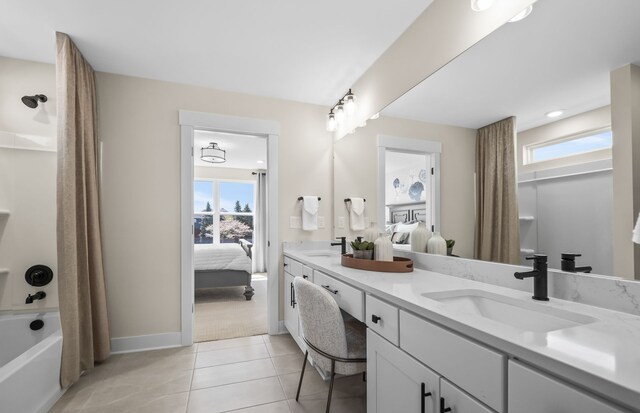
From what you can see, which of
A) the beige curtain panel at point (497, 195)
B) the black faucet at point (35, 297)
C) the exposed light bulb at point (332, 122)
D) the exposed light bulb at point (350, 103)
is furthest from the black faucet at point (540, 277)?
the black faucet at point (35, 297)

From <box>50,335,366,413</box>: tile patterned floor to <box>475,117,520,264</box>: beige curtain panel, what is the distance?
1.21m

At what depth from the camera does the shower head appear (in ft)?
7.57

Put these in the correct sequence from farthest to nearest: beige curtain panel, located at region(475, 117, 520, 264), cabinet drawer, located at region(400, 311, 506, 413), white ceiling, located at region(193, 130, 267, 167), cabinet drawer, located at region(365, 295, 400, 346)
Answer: white ceiling, located at region(193, 130, 267, 167) < beige curtain panel, located at region(475, 117, 520, 264) < cabinet drawer, located at region(365, 295, 400, 346) < cabinet drawer, located at region(400, 311, 506, 413)

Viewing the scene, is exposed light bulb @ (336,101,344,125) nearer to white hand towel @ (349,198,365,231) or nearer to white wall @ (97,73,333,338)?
white hand towel @ (349,198,365,231)

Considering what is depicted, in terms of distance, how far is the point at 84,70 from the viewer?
2.29 meters

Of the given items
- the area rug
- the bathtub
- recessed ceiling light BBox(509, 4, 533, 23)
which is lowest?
the area rug

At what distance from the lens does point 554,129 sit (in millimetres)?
1141

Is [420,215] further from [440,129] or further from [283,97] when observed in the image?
[283,97]

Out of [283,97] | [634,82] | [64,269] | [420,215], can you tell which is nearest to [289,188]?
[283,97]

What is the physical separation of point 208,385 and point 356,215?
173 cm

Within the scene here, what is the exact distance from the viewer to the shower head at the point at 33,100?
7.57ft

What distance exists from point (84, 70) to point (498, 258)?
309 centimetres

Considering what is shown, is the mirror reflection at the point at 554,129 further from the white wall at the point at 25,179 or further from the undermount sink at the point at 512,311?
the white wall at the point at 25,179

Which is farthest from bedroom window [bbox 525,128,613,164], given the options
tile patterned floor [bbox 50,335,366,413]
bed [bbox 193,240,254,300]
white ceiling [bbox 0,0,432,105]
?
bed [bbox 193,240,254,300]
